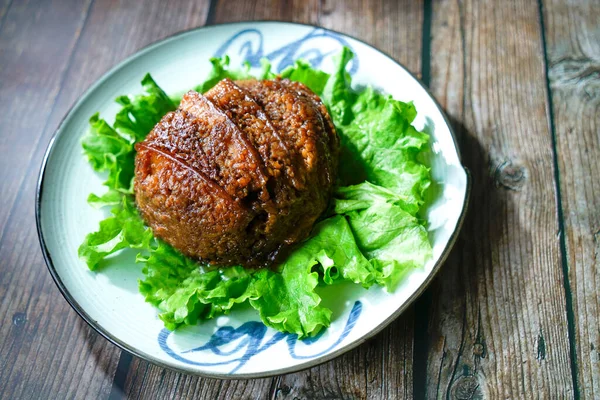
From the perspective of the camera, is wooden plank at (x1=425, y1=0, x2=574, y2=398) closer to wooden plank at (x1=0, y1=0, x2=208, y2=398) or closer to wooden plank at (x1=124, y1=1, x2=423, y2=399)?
wooden plank at (x1=124, y1=1, x2=423, y2=399)

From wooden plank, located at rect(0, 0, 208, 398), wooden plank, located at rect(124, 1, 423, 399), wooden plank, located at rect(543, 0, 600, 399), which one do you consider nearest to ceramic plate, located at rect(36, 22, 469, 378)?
wooden plank, located at rect(124, 1, 423, 399)

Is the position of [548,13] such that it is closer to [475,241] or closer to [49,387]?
[475,241]

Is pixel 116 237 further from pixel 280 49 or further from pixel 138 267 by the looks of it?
pixel 280 49

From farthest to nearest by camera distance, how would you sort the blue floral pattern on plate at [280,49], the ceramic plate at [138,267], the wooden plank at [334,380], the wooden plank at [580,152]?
the blue floral pattern on plate at [280,49], the wooden plank at [580,152], the wooden plank at [334,380], the ceramic plate at [138,267]

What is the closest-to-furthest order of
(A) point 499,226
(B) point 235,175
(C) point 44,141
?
(B) point 235,175, (A) point 499,226, (C) point 44,141

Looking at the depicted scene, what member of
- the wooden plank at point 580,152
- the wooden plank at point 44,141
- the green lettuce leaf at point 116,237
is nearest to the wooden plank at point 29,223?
the wooden plank at point 44,141

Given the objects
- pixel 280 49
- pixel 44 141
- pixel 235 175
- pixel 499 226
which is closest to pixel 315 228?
pixel 235 175

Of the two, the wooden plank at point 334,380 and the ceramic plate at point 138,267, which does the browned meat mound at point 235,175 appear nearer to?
the ceramic plate at point 138,267
